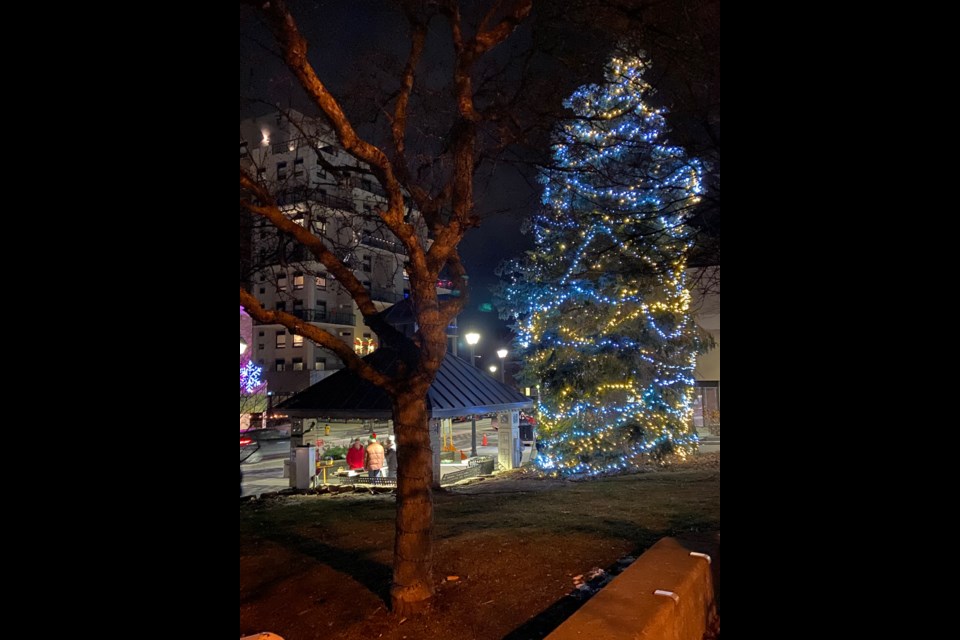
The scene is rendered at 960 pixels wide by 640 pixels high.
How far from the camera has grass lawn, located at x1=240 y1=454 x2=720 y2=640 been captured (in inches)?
192

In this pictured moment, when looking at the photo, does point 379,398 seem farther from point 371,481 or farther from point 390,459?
point 390,459

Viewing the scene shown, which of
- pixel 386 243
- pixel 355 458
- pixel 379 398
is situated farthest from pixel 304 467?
pixel 386 243

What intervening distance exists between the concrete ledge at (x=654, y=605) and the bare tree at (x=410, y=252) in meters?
1.78

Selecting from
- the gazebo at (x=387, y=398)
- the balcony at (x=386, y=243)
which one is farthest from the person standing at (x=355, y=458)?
the balcony at (x=386, y=243)

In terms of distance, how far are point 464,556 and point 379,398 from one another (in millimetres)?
7022

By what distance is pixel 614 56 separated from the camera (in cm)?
885

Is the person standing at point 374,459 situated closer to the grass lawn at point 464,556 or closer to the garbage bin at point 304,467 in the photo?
the garbage bin at point 304,467

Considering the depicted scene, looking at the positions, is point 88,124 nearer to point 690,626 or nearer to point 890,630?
point 890,630

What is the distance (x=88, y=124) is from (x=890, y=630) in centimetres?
260

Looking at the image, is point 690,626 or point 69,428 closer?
point 69,428

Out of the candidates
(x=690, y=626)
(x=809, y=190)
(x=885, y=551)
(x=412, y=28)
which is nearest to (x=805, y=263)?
(x=809, y=190)

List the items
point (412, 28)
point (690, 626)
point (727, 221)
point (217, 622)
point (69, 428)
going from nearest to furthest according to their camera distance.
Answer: point (69, 428)
point (217, 622)
point (727, 221)
point (690, 626)
point (412, 28)

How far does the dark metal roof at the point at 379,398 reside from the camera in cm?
1298

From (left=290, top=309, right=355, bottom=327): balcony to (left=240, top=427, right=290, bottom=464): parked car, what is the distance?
1035cm
